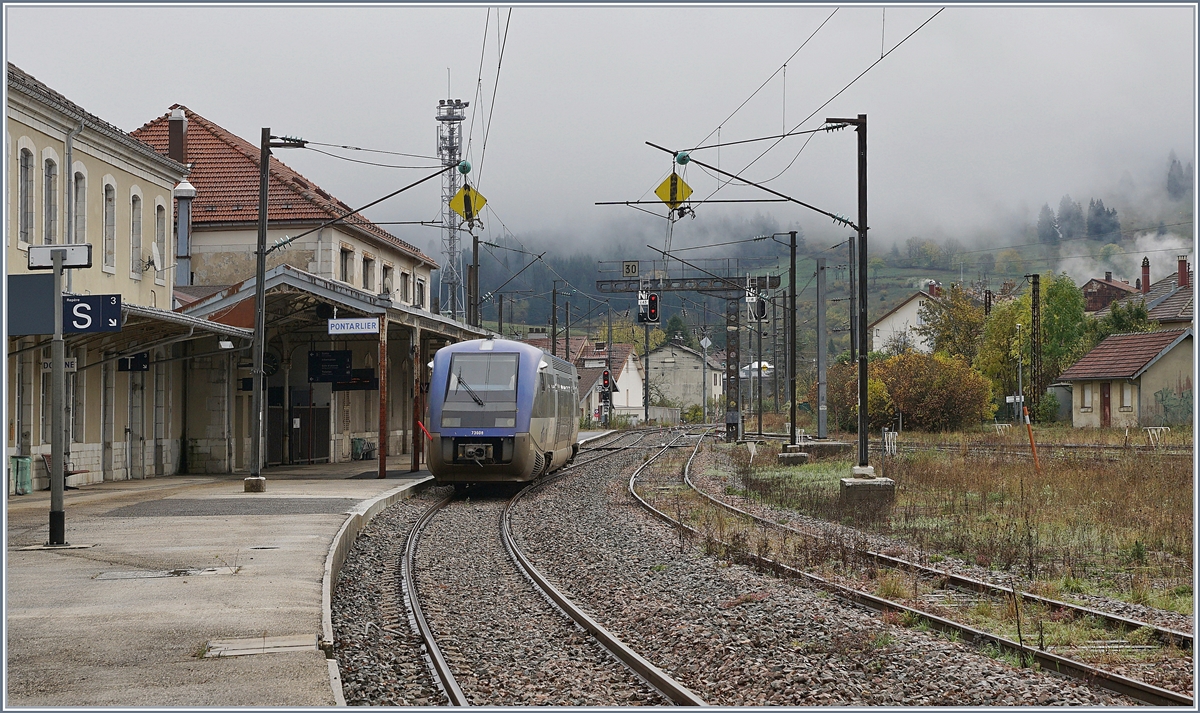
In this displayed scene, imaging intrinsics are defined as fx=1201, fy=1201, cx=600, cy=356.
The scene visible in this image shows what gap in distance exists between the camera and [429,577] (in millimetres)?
13367

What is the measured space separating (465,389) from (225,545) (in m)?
9.08

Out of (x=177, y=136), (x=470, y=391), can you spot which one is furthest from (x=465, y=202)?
(x=177, y=136)

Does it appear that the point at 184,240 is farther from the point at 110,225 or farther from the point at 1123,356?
the point at 1123,356

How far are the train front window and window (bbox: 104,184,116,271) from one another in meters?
8.15

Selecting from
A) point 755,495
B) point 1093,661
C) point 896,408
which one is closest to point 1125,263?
point 896,408

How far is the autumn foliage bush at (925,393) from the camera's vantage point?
2061 inches

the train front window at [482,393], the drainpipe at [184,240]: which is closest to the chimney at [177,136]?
the drainpipe at [184,240]

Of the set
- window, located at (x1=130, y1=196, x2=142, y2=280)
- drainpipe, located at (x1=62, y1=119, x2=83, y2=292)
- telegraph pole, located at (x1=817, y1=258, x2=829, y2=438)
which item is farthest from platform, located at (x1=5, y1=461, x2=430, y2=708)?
telegraph pole, located at (x1=817, y1=258, x2=829, y2=438)

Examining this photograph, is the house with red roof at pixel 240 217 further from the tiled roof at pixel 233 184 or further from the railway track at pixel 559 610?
the railway track at pixel 559 610

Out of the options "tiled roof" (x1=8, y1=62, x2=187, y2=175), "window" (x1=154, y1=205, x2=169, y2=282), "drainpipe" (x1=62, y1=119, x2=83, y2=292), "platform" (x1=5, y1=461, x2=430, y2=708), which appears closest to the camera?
"platform" (x1=5, y1=461, x2=430, y2=708)

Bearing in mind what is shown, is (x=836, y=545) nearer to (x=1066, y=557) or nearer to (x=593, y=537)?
(x=1066, y=557)

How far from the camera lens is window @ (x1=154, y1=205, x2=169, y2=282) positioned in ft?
92.6

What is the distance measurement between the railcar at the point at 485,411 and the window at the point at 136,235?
824 cm

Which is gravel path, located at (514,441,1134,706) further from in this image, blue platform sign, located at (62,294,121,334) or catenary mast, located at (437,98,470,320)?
catenary mast, located at (437,98,470,320)
